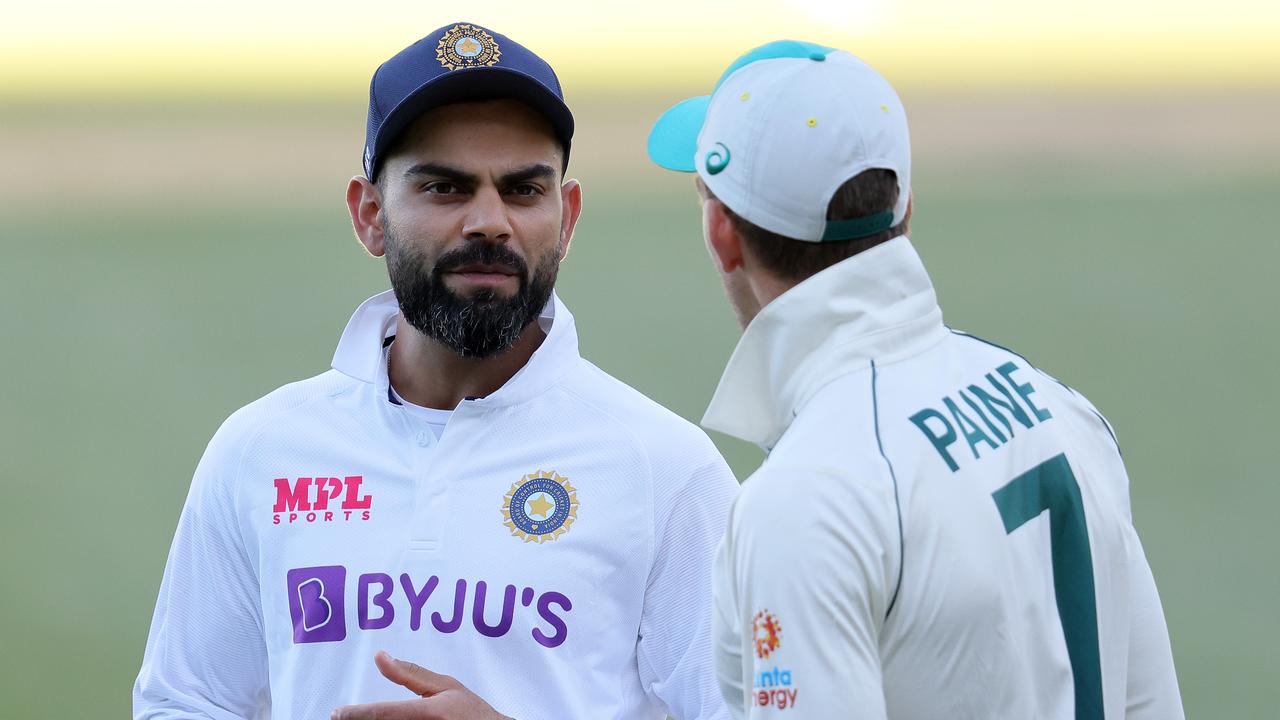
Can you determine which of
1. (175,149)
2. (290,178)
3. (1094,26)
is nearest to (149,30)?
(175,149)

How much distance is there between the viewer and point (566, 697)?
209cm

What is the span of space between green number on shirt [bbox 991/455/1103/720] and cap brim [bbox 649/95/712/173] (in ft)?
1.87

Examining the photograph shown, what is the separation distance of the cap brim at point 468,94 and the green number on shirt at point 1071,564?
3.14 feet

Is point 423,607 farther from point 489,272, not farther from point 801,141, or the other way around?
point 801,141

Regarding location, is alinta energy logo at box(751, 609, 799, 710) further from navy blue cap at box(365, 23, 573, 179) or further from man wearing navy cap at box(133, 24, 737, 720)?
navy blue cap at box(365, 23, 573, 179)

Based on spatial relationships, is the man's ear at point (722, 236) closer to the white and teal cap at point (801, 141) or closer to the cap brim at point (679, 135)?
the white and teal cap at point (801, 141)

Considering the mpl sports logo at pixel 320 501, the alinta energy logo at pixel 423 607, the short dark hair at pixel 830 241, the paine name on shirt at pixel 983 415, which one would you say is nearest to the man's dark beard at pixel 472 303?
the mpl sports logo at pixel 320 501

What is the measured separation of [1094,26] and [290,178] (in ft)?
28.1

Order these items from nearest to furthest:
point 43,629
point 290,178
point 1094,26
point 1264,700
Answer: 1. point 1264,700
2. point 43,629
3. point 290,178
4. point 1094,26

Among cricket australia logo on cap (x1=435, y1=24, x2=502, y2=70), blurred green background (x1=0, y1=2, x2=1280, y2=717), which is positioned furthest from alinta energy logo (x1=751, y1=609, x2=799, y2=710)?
blurred green background (x1=0, y1=2, x2=1280, y2=717)

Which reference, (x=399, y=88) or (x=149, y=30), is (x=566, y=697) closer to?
(x=399, y=88)

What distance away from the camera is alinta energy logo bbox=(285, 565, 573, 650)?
6.89 ft

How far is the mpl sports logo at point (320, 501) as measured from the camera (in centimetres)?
220

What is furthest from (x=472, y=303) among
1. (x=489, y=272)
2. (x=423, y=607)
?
(x=423, y=607)
